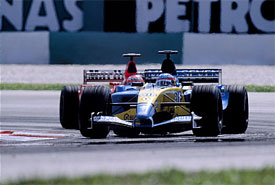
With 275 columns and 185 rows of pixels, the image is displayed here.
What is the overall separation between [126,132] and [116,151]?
3.10 m

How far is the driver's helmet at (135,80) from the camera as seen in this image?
12.3m

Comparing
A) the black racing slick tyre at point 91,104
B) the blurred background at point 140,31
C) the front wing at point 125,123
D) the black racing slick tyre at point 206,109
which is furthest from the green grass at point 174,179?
the blurred background at point 140,31

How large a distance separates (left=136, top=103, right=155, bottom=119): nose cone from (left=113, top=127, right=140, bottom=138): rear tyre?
3.69ft

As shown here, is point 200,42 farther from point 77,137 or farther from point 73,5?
point 77,137

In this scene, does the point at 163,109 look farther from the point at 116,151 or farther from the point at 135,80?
the point at 116,151

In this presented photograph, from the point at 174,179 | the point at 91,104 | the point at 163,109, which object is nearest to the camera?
the point at 174,179

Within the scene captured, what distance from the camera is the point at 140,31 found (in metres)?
27.7

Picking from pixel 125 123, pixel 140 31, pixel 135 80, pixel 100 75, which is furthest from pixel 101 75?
pixel 140 31

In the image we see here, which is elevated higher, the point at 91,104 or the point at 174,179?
the point at 91,104

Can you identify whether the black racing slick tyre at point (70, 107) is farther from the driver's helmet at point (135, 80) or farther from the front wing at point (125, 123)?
the front wing at point (125, 123)

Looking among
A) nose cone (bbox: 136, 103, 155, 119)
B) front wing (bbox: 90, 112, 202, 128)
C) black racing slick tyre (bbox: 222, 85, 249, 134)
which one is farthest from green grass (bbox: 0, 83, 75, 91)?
nose cone (bbox: 136, 103, 155, 119)

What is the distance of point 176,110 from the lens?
37.5ft

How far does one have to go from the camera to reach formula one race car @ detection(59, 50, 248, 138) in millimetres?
10195

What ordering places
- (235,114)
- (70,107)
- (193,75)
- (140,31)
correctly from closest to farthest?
1. (235,114)
2. (70,107)
3. (193,75)
4. (140,31)
